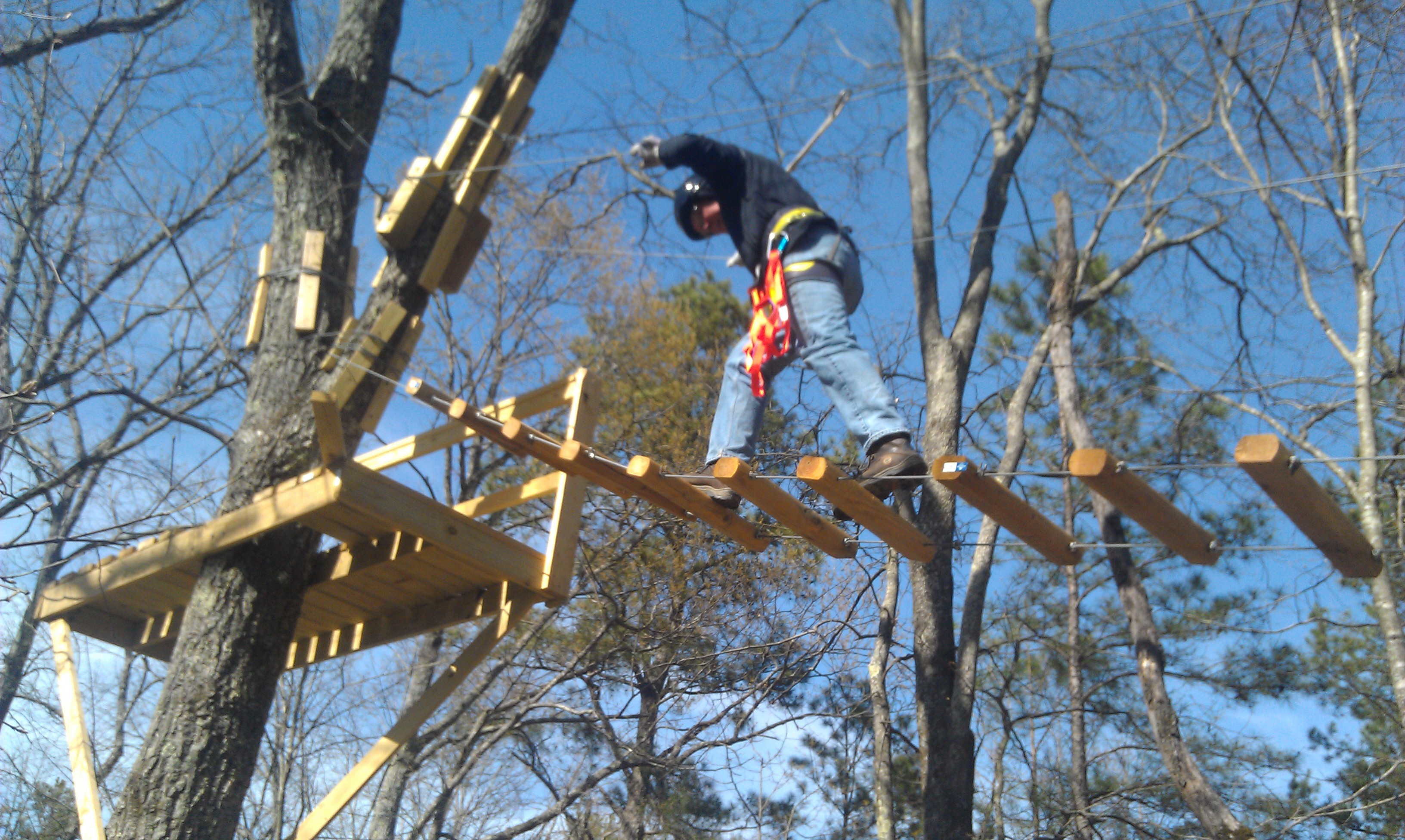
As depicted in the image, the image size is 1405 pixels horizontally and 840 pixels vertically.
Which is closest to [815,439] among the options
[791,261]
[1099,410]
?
[1099,410]

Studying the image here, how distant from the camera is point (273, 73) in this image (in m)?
5.54

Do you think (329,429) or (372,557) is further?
(372,557)

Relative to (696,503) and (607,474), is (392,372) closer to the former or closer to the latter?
(607,474)

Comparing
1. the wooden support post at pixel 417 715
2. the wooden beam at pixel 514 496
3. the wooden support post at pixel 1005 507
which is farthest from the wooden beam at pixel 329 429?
the wooden support post at pixel 1005 507

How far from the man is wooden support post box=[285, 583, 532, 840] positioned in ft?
4.95

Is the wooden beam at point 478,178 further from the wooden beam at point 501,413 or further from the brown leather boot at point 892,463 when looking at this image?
the brown leather boot at point 892,463

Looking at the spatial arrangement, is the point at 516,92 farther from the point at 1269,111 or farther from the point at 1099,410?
the point at 1269,111

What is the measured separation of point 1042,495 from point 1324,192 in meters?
4.49

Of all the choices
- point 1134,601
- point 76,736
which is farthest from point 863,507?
point 76,736

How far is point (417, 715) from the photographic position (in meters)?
5.11

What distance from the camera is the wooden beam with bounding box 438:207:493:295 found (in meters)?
5.73

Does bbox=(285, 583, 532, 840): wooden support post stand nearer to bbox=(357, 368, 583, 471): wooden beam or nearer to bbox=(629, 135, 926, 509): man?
bbox=(357, 368, 583, 471): wooden beam

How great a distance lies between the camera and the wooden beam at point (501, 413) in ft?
17.2

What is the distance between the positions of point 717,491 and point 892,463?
66 cm
